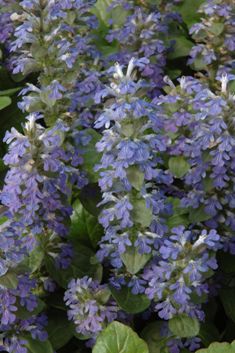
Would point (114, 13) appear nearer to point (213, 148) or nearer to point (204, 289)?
point (213, 148)

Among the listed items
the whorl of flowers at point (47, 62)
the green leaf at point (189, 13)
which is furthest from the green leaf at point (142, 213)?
the green leaf at point (189, 13)

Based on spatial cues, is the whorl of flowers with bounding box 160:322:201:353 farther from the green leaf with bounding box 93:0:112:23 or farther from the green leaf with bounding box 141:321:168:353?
the green leaf with bounding box 93:0:112:23

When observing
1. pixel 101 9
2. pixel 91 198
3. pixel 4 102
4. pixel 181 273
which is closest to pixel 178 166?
pixel 91 198

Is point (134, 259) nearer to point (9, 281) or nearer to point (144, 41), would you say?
point (9, 281)

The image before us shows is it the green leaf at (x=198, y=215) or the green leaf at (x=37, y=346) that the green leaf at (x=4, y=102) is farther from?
the green leaf at (x=37, y=346)

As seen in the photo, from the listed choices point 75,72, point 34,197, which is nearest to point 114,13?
point 75,72

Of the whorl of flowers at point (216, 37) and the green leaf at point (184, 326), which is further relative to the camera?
the whorl of flowers at point (216, 37)
